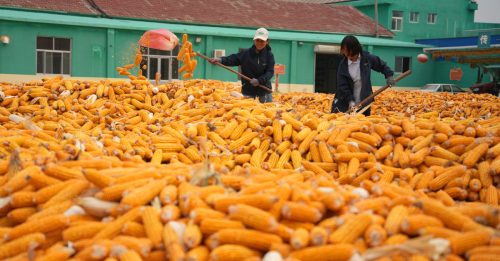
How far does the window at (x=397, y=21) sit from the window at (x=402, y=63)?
6741 millimetres

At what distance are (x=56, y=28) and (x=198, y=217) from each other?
2136cm

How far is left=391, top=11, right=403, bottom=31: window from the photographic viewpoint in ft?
123

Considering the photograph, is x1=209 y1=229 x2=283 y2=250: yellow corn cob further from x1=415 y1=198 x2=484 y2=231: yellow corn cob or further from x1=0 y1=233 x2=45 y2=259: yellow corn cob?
x1=0 y1=233 x2=45 y2=259: yellow corn cob

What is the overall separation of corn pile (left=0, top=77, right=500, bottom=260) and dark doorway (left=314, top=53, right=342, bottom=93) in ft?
82.8

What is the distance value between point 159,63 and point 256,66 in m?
16.5

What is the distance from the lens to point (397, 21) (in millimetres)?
37656

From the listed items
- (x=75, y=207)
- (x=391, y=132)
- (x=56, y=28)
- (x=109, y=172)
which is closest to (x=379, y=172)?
(x=391, y=132)

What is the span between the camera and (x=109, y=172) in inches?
145

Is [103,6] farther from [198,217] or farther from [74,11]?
[198,217]

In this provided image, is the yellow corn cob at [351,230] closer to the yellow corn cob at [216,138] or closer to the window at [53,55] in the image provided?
the yellow corn cob at [216,138]

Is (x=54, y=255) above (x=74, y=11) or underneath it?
underneath

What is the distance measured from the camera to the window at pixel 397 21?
3753 cm

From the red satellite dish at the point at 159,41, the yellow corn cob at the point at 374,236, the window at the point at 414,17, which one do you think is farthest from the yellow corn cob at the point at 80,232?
the window at the point at 414,17

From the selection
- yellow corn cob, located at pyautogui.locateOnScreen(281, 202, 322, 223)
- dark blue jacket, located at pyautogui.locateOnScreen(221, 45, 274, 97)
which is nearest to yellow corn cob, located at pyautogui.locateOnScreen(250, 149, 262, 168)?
yellow corn cob, located at pyautogui.locateOnScreen(281, 202, 322, 223)
